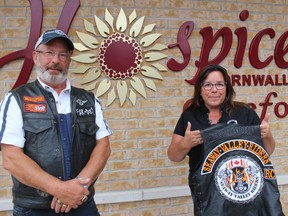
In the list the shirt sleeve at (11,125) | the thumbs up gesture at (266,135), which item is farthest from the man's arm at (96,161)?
the thumbs up gesture at (266,135)

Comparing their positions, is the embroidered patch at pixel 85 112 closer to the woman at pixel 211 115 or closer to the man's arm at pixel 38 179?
the man's arm at pixel 38 179

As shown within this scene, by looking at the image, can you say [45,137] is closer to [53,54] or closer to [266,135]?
[53,54]

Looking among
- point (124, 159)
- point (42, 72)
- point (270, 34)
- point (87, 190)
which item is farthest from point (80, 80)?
point (270, 34)

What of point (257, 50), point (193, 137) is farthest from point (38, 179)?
point (257, 50)

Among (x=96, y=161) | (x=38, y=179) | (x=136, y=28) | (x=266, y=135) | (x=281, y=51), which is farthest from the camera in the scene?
(x=281, y=51)

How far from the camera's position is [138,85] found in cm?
336

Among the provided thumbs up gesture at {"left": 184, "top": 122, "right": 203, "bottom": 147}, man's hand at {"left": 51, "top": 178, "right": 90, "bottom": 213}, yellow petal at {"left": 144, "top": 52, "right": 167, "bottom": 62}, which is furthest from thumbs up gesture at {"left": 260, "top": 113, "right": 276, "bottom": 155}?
yellow petal at {"left": 144, "top": 52, "right": 167, "bottom": 62}

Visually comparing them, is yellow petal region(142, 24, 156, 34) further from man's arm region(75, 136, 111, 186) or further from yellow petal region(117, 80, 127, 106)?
man's arm region(75, 136, 111, 186)

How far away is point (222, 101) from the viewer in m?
2.48

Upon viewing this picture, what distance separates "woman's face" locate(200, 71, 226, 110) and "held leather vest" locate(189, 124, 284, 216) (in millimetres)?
190

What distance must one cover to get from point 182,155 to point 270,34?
1937mm

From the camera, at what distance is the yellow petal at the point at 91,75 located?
128 inches

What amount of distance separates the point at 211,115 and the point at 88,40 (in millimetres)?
1350

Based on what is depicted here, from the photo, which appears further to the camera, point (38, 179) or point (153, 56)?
point (153, 56)
